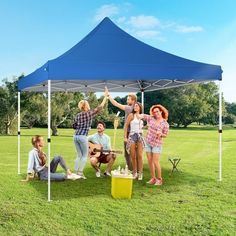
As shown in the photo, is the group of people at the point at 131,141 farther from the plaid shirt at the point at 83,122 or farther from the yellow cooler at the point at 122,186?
the yellow cooler at the point at 122,186

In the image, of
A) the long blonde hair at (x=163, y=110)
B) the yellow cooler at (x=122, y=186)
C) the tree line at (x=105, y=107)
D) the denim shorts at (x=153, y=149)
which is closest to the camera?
the yellow cooler at (x=122, y=186)

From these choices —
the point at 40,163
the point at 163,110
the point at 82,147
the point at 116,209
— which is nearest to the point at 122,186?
the point at 116,209

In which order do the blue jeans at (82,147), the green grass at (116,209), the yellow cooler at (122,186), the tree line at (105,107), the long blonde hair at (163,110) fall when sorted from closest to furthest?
the green grass at (116,209) < the yellow cooler at (122,186) < the long blonde hair at (163,110) < the blue jeans at (82,147) < the tree line at (105,107)

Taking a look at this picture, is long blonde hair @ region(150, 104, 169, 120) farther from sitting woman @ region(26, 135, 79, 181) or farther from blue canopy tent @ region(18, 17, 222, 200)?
sitting woman @ region(26, 135, 79, 181)

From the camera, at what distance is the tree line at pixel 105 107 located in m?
32.3

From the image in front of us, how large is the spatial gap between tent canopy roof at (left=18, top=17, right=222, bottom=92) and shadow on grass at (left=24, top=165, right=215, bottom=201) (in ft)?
5.97

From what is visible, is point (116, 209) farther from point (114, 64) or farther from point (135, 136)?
point (114, 64)

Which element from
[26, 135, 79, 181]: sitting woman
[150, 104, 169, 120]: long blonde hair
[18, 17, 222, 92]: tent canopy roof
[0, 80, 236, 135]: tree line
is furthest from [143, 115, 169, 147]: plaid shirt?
[0, 80, 236, 135]: tree line

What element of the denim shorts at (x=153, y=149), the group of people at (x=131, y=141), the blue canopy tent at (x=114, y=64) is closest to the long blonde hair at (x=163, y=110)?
the group of people at (x=131, y=141)

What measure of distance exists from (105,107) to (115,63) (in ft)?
82.2

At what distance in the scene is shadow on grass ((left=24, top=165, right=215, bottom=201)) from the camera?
21.0ft

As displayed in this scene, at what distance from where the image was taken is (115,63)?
21.2 feet

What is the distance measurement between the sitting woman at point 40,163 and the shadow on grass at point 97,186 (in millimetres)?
146

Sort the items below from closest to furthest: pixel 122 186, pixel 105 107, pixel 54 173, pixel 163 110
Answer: pixel 122 186
pixel 163 110
pixel 54 173
pixel 105 107
